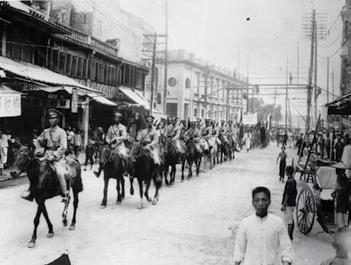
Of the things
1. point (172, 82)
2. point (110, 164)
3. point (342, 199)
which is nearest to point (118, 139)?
point (110, 164)

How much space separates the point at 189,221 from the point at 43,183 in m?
3.35

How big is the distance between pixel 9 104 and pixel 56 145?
646 centimetres

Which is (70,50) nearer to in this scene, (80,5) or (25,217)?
(80,5)

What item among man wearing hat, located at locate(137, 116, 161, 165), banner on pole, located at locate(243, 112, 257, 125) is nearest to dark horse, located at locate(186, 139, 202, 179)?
man wearing hat, located at locate(137, 116, 161, 165)

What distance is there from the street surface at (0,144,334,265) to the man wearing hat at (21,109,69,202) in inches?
43.0

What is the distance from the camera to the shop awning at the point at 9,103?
13258mm

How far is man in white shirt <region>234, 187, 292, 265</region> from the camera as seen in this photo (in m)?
3.79

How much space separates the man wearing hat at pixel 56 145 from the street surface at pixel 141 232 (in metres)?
1.09

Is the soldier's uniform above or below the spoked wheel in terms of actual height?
above

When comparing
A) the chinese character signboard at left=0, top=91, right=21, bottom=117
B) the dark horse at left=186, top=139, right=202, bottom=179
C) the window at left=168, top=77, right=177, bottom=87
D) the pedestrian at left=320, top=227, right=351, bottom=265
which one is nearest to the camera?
the pedestrian at left=320, top=227, right=351, bottom=265

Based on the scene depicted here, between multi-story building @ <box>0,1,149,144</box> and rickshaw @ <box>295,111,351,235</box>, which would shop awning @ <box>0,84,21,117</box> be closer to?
multi-story building @ <box>0,1,149,144</box>

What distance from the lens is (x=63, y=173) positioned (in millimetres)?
7773

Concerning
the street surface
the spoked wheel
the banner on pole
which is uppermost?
the banner on pole

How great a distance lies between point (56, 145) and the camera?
8.02 m
